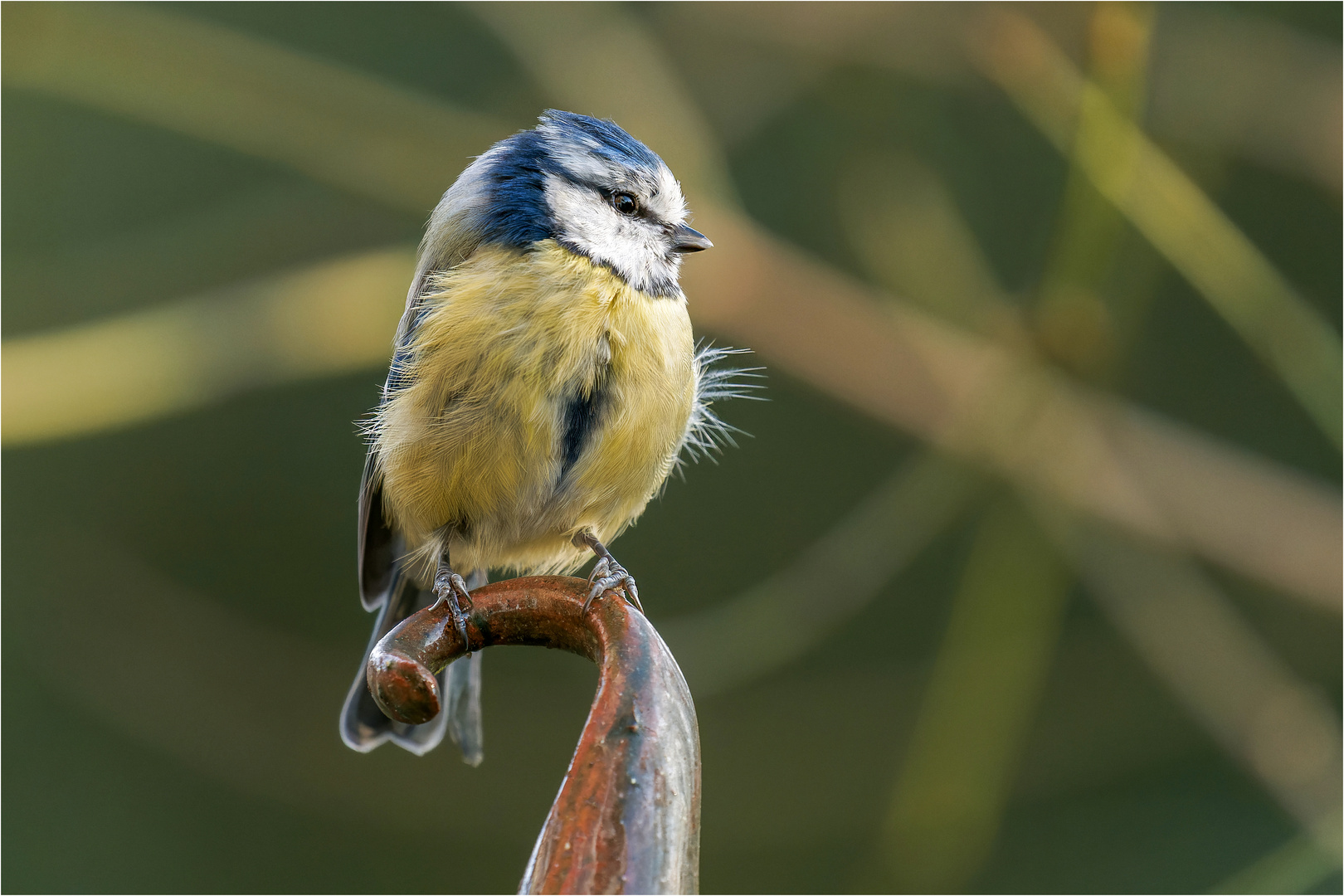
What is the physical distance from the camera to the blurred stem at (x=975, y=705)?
2.29 metres

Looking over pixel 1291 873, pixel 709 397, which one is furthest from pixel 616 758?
pixel 1291 873

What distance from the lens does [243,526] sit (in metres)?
3.37

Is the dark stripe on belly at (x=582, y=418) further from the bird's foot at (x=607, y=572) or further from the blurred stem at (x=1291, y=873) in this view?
the blurred stem at (x=1291, y=873)

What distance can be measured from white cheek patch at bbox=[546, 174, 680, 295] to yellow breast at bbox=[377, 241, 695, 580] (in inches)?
1.4

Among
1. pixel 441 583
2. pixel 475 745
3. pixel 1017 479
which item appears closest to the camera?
pixel 441 583

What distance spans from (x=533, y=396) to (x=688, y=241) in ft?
1.35

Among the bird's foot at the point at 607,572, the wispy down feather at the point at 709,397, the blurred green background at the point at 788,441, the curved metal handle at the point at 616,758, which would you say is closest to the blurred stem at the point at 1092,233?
the blurred green background at the point at 788,441

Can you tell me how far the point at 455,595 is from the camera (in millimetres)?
1447

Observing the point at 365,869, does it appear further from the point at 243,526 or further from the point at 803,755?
the point at 803,755

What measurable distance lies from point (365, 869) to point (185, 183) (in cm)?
192

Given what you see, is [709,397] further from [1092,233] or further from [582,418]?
[1092,233]

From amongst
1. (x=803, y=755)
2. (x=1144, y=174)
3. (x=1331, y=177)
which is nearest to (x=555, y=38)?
(x=1144, y=174)

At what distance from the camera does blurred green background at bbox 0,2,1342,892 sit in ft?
7.46

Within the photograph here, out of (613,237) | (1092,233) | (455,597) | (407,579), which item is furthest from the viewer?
(1092,233)
